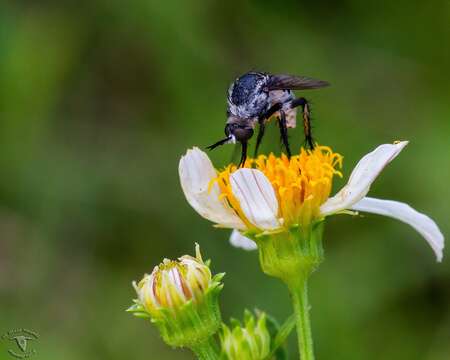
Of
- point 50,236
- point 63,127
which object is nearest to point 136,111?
point 63,127

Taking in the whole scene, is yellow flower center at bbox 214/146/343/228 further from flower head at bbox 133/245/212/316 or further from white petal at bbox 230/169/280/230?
flower head at bbox 133/245/212/316

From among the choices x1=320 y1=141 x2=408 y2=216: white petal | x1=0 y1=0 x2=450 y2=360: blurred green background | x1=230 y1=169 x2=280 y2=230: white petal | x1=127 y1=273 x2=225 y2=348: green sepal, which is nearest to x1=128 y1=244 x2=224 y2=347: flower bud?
x1=127 y1=273 x2=225 y2=348: green sepal

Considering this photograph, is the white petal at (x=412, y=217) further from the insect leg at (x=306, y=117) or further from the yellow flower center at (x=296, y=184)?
the insect leg at (x=306, y=117)

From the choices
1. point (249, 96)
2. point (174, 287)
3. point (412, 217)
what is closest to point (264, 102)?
point (249, 96)

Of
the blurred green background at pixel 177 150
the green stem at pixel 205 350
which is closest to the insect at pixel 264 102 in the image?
the green stem at pixel 205 350

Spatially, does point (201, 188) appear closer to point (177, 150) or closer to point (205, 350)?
point (205, 350)

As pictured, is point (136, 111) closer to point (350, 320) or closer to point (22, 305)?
point (22, 305)
